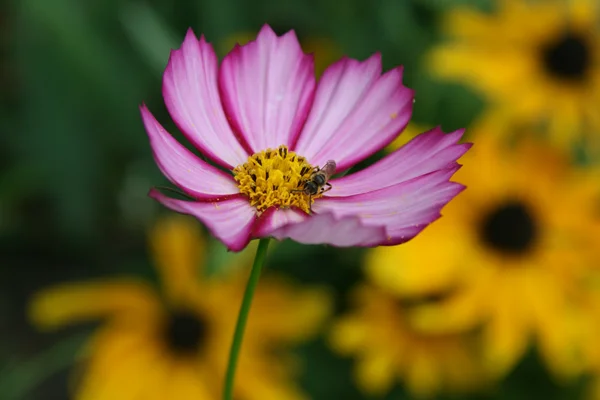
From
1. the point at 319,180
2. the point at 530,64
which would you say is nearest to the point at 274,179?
the point at 319,180

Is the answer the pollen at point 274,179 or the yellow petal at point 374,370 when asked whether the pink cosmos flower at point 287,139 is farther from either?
the yellow petal at point 374,370

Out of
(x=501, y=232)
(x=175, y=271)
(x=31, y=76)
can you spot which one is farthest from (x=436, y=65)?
(x=31, y=76)

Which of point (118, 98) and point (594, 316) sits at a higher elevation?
point (118, 98)

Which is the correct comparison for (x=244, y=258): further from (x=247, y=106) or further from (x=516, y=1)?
(x=516, y=1)


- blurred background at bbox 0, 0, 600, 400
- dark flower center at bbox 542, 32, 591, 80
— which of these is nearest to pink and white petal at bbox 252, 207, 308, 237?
blurred background at bbox 0, 0, 600, 400

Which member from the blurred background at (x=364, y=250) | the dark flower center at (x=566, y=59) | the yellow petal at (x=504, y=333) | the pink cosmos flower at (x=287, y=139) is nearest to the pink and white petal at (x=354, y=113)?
the pink cosmos flower at (x=287, y=139)

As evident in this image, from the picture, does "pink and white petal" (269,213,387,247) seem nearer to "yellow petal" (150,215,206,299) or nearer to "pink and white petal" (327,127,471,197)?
"pink and white petal" (327,127,471,197)

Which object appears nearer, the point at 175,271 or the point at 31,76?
the point at 175,271
